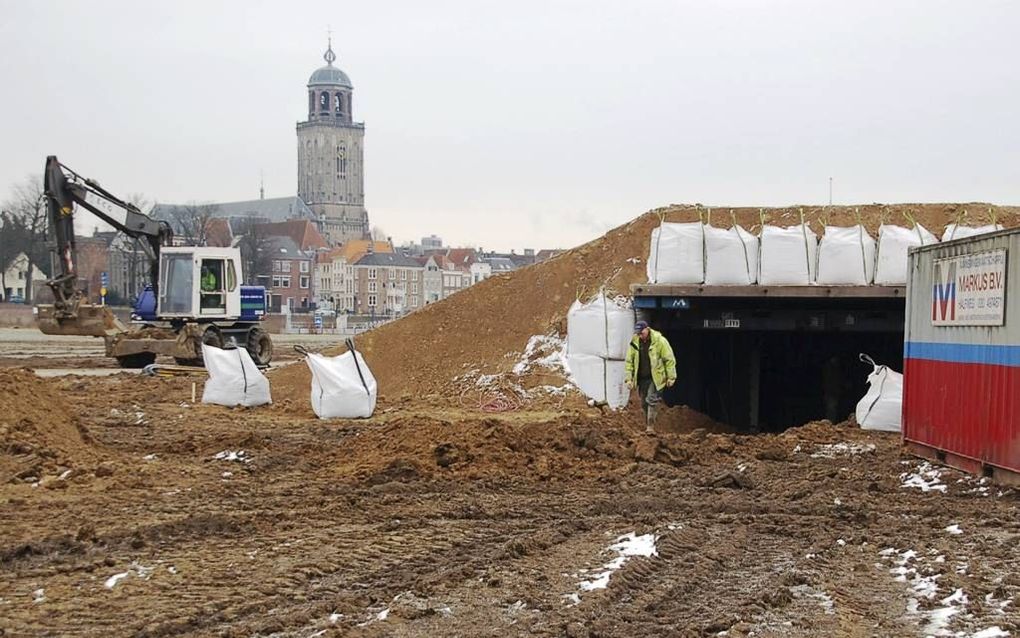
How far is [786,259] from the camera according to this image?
65.2 feet

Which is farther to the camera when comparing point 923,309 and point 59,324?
point 59,324

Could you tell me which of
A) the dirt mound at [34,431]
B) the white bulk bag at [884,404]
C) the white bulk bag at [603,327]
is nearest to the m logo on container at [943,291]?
the white bulk bag at [884,404]

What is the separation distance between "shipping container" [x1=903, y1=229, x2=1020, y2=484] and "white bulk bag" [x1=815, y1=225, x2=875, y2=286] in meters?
5.38

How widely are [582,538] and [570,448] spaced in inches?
177

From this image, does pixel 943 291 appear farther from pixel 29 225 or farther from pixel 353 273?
pixel 353 273

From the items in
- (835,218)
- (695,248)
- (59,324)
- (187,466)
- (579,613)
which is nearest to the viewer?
(579,613)

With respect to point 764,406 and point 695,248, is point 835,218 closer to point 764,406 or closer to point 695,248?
point 764,406

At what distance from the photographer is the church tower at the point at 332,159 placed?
623ft

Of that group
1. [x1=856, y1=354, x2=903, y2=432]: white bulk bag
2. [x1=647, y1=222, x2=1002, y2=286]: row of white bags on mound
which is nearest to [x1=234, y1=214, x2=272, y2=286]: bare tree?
[x1=647, y1=222, x2=1002, y2=286]: row of white bags on mound

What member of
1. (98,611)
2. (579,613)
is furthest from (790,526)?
(98,611)

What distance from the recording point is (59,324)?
27.2m

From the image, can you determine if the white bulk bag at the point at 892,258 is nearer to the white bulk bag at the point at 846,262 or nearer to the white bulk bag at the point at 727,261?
the white bulk bag at the point at 846,262

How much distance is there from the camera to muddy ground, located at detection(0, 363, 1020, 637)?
724 cm

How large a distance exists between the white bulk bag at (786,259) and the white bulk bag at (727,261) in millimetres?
272
